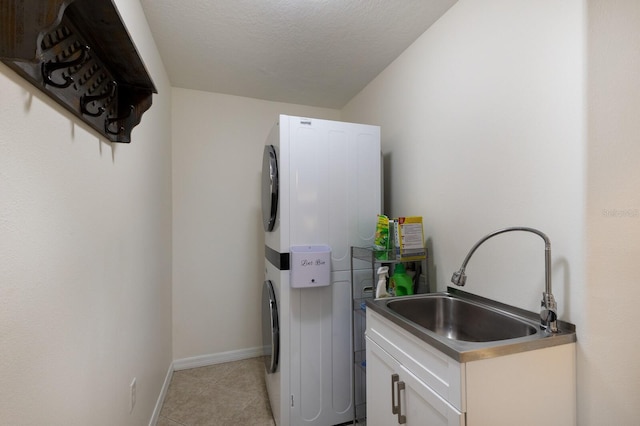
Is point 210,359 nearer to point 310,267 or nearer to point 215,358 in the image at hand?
point 215,358

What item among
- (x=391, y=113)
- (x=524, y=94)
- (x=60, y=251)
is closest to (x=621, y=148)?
(x=524, y=94)

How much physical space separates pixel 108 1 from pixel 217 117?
2.06 metres

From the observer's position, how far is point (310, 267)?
1690mm

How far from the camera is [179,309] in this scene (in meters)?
2.61

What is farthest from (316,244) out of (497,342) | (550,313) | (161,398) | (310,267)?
(161,398)

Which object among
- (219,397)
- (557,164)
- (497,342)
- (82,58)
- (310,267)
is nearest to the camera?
(82,58)

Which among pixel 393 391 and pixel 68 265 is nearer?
pixel 68 265

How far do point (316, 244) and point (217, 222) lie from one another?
136cm

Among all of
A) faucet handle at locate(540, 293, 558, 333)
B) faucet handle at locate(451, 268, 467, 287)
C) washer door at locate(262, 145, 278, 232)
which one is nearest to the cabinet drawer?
faucet handle at locate(451, 268, 467, 287)

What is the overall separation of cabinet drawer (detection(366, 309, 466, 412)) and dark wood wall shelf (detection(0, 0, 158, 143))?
4.55 feet

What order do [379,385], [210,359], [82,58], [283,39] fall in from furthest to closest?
[210,359], [283,39], [379,385], [82,58]

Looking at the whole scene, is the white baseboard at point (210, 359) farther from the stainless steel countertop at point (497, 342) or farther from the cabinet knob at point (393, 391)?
the stainless steel countertop at point (497, 342)

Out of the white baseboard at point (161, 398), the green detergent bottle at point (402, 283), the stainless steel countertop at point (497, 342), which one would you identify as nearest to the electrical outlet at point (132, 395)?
the white baseboard at point (161, 398)

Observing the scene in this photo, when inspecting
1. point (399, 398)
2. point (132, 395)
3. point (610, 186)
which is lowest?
point (132, 395)
